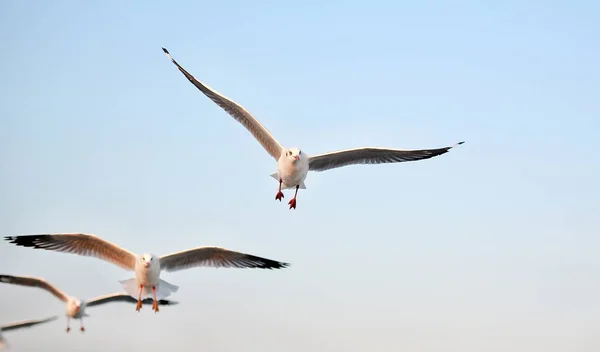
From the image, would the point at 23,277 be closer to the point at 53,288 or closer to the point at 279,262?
the point at 53,288

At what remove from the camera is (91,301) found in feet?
75.6

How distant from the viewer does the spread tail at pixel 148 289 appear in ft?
59.6

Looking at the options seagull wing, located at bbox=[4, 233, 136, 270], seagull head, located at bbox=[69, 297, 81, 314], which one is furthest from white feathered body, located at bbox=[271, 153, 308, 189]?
seagull head, located at bbox=[69, 297, 81, 314]

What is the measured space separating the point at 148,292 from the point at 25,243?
2.53m

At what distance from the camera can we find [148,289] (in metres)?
18.2

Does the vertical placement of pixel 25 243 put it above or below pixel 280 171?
below

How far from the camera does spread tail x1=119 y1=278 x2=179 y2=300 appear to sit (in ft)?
59.6

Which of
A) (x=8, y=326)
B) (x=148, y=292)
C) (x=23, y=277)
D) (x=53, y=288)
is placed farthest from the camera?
(x=53, y=288)

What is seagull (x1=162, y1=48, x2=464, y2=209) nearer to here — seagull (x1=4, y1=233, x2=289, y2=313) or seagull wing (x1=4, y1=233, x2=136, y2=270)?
seagull (x1=4, y1=233, x2=289, y2=313)

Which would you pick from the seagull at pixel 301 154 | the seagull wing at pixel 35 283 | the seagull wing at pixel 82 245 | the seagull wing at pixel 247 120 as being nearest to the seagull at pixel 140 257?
the seagull wing at pixel 82 245

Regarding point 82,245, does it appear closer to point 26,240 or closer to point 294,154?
point 26,240

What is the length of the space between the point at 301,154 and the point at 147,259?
3459mm

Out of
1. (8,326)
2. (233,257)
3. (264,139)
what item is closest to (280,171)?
(264,139)

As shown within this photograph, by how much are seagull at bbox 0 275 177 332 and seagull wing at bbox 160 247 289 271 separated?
3.70 meters
